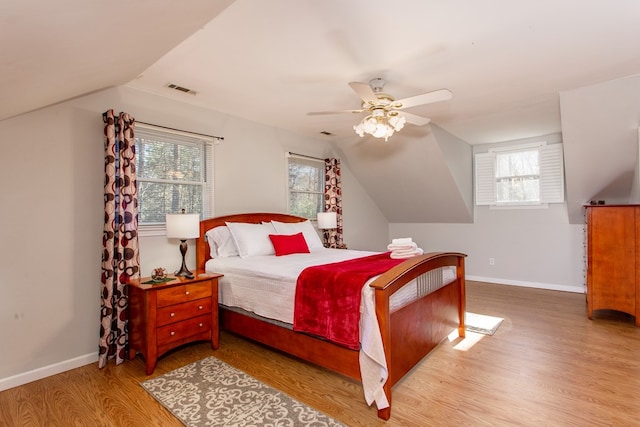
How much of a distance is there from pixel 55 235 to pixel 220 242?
1407mm

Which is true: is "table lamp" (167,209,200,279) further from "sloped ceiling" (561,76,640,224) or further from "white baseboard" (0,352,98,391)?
"sloped ceiling" (561,76,640,224)

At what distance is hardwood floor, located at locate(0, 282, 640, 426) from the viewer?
198 cm

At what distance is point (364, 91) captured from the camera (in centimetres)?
253

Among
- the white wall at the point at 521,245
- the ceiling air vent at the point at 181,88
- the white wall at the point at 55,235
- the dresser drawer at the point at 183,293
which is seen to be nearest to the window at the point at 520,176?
the white wall at the point at 521,245

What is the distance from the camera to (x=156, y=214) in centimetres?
332

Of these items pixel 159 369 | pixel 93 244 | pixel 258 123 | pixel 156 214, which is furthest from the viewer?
pixel 258 123

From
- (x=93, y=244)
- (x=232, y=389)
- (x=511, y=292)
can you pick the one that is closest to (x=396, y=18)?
(x=232, y=389)

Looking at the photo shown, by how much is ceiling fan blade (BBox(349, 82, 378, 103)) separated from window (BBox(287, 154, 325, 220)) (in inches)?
85.9

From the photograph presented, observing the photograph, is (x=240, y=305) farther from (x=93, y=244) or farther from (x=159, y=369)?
(x=93, y=244)

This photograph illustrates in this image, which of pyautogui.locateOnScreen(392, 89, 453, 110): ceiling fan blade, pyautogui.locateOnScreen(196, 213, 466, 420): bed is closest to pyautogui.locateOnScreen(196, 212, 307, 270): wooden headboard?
pyautogui.locateOnScreen(196, 213, 466, 420): bed

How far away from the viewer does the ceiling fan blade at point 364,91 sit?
2.41 m

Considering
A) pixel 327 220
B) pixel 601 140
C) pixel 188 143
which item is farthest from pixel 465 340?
pixel 188 143

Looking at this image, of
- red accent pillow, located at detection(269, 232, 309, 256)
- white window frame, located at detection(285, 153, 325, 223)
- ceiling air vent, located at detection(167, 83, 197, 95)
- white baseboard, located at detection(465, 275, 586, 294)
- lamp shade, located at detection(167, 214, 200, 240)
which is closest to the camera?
lamp shade, located at detection(167, 214, 200, 240)

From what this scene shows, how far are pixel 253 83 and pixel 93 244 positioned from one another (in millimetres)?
2035
